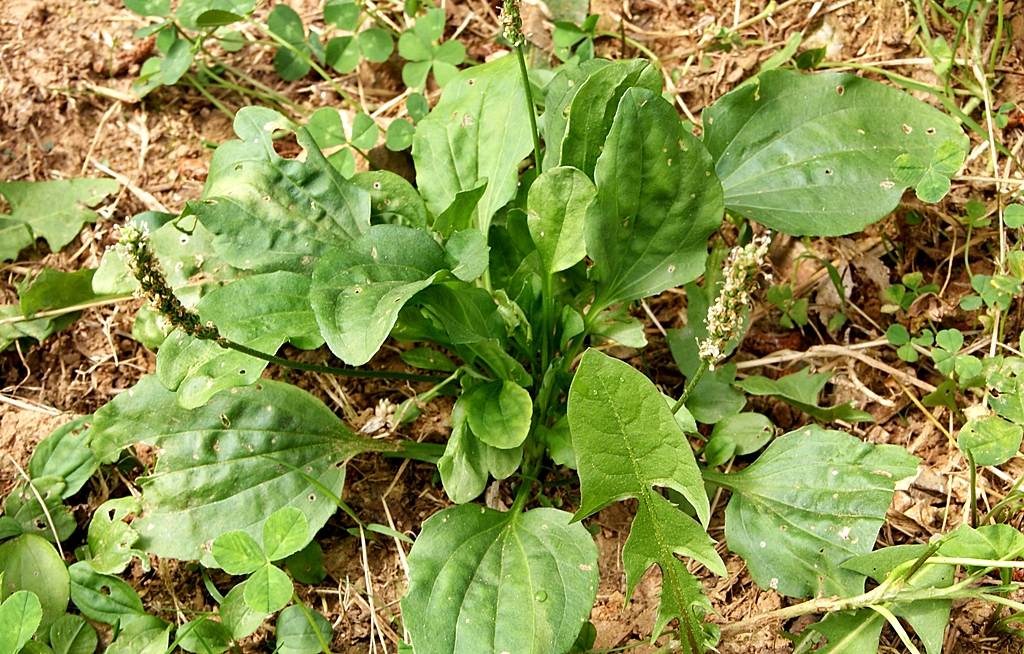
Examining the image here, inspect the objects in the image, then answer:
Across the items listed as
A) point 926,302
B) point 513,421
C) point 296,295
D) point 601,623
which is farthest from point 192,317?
point 926,302

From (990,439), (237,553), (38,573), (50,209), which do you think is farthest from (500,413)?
(50,209)

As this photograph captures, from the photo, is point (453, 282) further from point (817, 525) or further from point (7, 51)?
point (7, 51)

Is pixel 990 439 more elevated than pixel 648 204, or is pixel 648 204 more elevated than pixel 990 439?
pixel 648 204

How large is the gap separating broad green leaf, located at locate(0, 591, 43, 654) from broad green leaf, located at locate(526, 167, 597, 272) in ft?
4.45

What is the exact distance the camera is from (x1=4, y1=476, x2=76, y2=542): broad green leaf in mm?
2107

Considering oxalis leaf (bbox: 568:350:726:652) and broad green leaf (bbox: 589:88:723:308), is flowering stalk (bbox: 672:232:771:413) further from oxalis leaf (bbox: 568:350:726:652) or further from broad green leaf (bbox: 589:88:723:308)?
broad green leaf (bbox: 589:88:723:308)

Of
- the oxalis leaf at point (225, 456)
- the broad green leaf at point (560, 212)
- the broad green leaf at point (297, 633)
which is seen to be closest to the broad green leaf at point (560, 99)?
the broad green leaf at point (560, 212)

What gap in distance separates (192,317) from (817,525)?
1.37 meters

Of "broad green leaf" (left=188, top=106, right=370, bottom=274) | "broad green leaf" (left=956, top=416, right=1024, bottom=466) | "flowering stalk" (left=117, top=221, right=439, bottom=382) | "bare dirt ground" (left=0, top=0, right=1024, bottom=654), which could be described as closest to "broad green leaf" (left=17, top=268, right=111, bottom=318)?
"bare dirt ground" (left=0, top=0, right=1024, bottom=654)

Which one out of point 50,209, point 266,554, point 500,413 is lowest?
point 266,554

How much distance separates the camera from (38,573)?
6.66 ft

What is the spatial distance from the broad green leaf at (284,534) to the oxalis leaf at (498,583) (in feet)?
0.89

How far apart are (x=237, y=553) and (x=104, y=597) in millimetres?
433

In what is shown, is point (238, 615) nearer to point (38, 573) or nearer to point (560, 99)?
point (38, 573)
